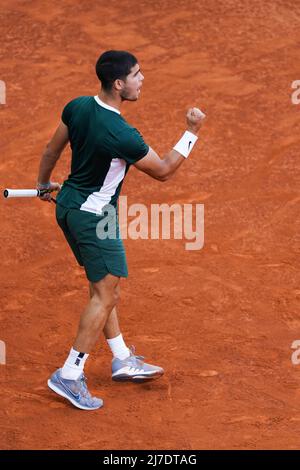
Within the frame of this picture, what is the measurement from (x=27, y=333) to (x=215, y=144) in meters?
3.75

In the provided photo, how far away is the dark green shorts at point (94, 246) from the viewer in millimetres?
6711

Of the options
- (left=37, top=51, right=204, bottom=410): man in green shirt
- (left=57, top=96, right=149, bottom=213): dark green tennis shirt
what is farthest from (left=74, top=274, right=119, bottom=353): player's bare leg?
(left=57, top=96, right=149, bottom=213): dark green tennis shirt

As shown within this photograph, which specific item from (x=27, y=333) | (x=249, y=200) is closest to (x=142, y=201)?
(x=249, y=200)

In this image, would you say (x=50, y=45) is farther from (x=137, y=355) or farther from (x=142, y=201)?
(x=137, y=355)

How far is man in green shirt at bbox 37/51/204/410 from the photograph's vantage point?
6.53 m

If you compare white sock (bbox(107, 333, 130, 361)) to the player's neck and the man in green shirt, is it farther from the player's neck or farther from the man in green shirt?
the player's neck

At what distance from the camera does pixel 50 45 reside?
1301cm

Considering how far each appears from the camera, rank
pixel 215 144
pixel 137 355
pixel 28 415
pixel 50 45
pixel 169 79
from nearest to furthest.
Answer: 1. pixel 28 415
2. pixel 137 355
3. pixel 215 144
4. pixel 169 79
5. pixel 50 45

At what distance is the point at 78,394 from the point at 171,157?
165 centimetres

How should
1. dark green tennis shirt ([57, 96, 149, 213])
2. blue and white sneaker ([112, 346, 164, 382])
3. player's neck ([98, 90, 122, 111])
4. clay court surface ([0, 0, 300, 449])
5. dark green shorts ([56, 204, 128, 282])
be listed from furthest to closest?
blue and white sneaker ([112, 346, 164, 382]), clay court surface ([0, 0, 300, 449]), dark green shorts ([56, 204, 128, 282]), player's neck ([98, 90, 122, 111]), dark green tennis shirt ([57, 96, 149, 213])

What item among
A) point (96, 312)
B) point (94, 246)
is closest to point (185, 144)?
point (94, 246)

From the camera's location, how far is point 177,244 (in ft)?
30.3

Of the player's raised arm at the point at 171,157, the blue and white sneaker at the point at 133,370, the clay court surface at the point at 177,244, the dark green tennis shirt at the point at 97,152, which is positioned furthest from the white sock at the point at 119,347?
the player's raised arm at the point at 171,157

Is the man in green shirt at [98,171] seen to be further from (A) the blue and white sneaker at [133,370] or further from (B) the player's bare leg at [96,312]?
(A) the blue and white sneaker at [133,370]
